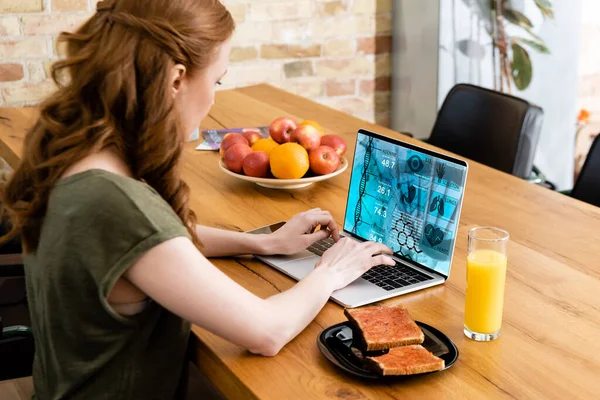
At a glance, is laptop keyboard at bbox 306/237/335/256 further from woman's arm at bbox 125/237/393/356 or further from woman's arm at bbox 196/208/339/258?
woman's arm at bbox 125/237/393/356

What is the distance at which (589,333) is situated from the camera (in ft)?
4.12

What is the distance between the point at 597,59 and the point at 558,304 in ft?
8.05

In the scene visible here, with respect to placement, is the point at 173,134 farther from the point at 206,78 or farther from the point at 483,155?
the point at 483,155

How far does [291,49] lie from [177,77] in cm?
241

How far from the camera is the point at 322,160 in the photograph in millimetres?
1930

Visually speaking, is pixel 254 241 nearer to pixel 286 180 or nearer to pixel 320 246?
pixel 320 246

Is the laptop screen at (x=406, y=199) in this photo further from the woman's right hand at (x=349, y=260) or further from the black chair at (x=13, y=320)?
the black chair at (x=13, y=320)

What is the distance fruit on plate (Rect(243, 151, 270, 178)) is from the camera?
193 cm

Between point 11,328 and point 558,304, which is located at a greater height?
point 558,304

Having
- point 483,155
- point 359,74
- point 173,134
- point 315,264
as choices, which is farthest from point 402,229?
point 359,74

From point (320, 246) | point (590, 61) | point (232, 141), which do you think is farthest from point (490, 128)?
point (590, 61)

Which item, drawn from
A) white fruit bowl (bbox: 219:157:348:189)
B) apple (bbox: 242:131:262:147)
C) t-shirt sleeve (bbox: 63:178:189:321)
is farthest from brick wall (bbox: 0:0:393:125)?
t-shirt sleeve (bbox: 63:178:189:321)

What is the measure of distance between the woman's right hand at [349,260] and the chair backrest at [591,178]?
82cm

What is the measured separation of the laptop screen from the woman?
0.25 meters
